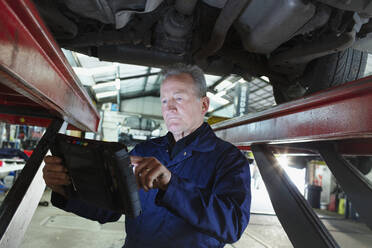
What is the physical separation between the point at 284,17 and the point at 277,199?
1.13m

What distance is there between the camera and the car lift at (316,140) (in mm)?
1146

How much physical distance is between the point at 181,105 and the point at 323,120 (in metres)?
0.69

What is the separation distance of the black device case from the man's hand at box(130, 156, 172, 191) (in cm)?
4

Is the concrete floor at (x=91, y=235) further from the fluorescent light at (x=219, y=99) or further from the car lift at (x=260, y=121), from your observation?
the fluorescent light at (x=219, y=99)

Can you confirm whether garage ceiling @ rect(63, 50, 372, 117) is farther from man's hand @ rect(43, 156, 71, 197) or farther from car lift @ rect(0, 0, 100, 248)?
man's hand @ rect(43, 156, 71, 197)

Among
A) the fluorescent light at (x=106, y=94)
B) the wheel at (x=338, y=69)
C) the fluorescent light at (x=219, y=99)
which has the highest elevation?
the fluorescent light at (x=219, y=99)

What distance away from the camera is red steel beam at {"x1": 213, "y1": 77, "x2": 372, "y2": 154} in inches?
43.6

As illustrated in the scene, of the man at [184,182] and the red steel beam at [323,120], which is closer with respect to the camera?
the man at [184,182]

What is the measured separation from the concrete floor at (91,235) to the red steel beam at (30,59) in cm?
198

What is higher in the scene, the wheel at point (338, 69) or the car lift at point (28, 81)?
the wheel at point (338, 69)

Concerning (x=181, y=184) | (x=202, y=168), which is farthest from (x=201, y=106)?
(x=181, y=184)

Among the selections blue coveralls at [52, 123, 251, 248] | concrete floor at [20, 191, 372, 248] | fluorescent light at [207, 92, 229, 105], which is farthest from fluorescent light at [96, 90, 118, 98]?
blue coveralls at [52, 123, 251, 248]

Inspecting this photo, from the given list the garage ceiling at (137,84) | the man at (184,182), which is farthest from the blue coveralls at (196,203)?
the garage ceiling at (137,84)

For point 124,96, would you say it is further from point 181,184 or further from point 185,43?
point 181,184
